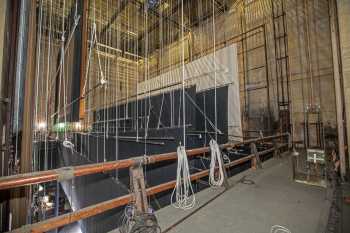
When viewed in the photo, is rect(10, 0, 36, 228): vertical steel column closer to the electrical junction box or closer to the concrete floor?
the concrete floor

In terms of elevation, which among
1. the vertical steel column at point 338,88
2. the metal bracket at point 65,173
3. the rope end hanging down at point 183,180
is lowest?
the rope end hanging down at point 183,180

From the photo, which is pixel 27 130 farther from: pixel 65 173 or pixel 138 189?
pixel 138 189

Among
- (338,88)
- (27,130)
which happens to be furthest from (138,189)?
(338,88)

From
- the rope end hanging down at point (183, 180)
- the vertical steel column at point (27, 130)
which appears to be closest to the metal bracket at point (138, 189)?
the rope end hanging down at point (183, 180)

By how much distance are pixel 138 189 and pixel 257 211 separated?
1163mm

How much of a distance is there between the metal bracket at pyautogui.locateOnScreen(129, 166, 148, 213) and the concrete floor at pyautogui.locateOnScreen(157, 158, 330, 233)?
241mm

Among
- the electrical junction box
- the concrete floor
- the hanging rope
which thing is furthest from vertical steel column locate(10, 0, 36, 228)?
the electrical junction box

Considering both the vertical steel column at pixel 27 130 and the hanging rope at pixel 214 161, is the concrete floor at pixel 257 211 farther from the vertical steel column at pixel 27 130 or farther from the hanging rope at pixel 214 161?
the vertical steel column at pixel 27 130

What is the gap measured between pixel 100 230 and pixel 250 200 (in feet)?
5.67

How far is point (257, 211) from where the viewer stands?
1820 mm

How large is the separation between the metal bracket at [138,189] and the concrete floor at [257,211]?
24 cm

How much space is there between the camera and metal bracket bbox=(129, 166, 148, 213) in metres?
1.49

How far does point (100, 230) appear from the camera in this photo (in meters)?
2.20

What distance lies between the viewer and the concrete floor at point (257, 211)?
5.06ft
